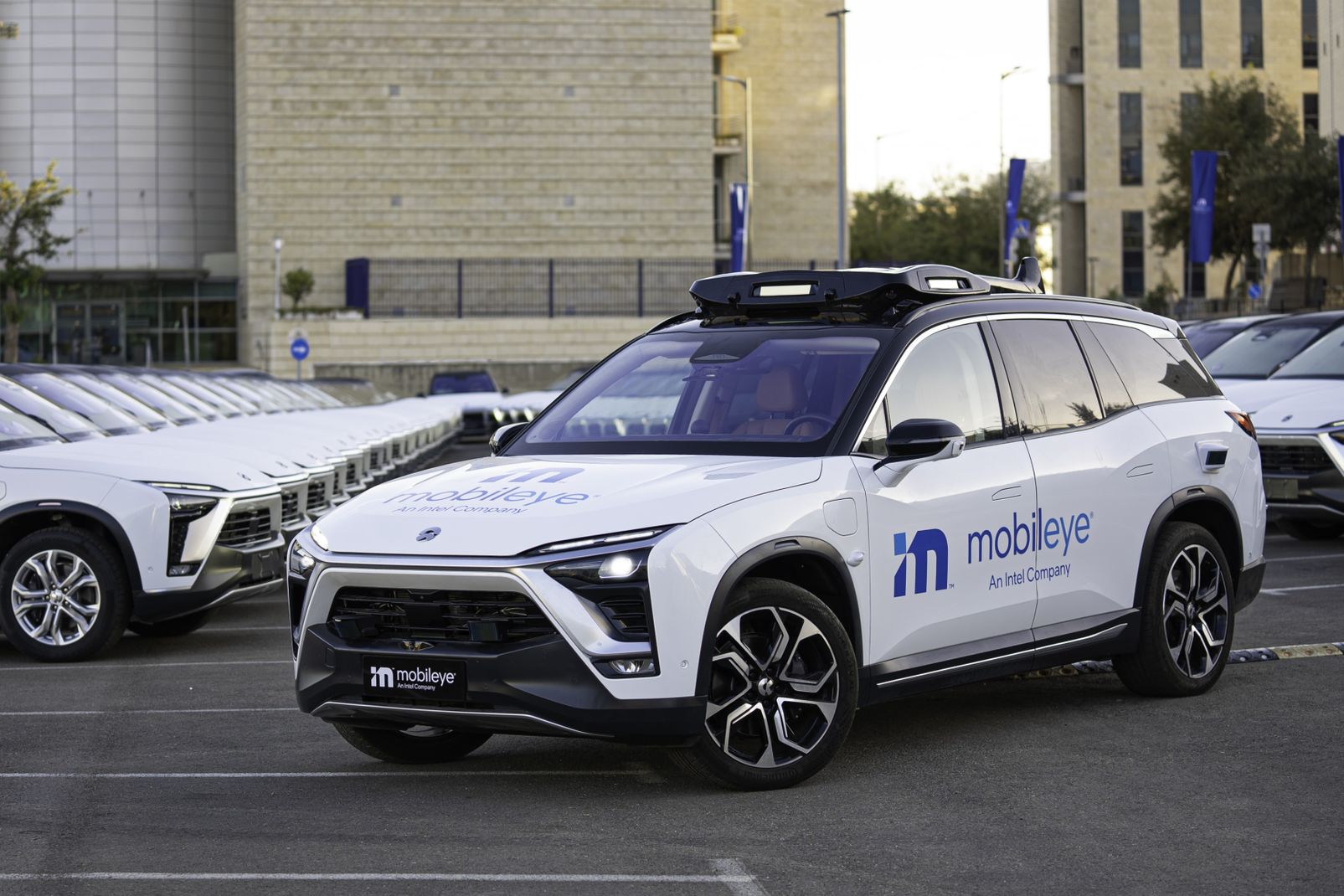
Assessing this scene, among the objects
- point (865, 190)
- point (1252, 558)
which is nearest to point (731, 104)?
point (865, 190)

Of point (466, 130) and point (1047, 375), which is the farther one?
point (466, 130)

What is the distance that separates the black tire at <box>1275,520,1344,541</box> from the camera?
15.9 metres

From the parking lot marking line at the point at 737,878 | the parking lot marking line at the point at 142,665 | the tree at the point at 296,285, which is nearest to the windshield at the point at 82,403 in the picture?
the parking lot marking line at the point at 142,665

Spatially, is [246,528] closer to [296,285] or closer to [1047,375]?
[1047,375]

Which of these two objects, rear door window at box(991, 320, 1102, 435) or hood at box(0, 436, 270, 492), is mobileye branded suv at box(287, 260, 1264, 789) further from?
hood at box(0, 436, 270, 492)

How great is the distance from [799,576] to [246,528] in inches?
206

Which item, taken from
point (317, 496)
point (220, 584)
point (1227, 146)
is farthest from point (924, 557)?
point (1227, 146)

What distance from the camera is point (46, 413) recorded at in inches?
488

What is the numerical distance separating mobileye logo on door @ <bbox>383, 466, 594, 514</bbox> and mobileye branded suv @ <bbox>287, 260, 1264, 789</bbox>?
0.6 inches

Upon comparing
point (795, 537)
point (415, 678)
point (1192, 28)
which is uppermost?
point (1192, 28)

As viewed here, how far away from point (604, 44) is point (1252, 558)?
6334 centimetres

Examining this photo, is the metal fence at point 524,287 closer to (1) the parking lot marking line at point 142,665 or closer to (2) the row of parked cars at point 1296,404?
(2) the row of parked cars at point 1296,404

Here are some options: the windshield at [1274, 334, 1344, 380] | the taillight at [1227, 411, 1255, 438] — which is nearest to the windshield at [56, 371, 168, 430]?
the taillight at [1227, 411, 1255, 438]

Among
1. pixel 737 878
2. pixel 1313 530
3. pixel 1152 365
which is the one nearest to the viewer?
pixel 737 878
